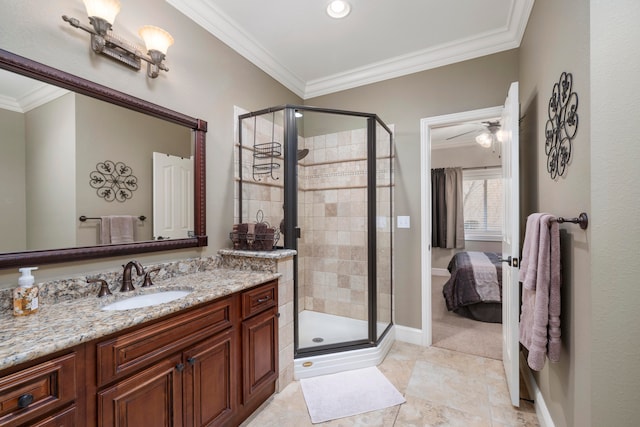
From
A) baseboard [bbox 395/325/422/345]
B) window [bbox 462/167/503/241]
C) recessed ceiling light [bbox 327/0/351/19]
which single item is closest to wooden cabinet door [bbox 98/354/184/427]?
baseboard [bbox 395/325/422/345]

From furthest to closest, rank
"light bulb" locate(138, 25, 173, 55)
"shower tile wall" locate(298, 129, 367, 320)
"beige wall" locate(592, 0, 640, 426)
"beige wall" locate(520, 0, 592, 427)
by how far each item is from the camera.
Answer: "shower tile wall" locate(298, 129, 367, 320) → "light bulb" locate(138, 25, 173, 55) → "beige wall" locate(520, 0, 592, 427) → "beige wall" locate(592, 0, 640, 426)

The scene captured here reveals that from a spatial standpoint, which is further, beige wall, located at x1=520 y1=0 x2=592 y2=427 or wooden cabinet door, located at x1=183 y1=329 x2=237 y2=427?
wooden cabinet door, located at x1=183 y1=329 x2=237 y2=427

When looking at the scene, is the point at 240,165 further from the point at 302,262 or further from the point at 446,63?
the point at 446,63

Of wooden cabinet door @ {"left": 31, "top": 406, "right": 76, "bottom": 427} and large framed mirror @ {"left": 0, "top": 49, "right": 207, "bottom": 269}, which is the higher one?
large framed mirror @ {"left": 0, "top": 49, "right": 207, "bottom": 269}

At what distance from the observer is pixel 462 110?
8.27 ft

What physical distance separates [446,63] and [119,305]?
3.11 meters

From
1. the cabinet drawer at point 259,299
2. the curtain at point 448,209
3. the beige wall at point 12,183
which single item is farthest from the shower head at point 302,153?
the curtain at point 448,209

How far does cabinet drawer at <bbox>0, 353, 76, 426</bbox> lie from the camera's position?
2.61ft

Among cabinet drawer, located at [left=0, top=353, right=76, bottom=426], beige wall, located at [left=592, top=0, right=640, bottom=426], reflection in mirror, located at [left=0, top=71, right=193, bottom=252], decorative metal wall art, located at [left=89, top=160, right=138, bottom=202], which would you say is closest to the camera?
cabinet drawer, located at [left=0, top=353, right=76, bottom=426]

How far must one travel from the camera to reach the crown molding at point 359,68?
79.2 inches

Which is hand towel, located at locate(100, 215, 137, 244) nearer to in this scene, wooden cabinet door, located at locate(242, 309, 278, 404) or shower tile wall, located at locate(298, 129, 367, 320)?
wooden cabinet door, located at locate(242, 309, 278, 404)

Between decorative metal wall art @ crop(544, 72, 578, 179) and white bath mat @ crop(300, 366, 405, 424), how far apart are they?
5.68 ft

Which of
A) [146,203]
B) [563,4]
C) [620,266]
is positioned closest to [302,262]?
[146,203]

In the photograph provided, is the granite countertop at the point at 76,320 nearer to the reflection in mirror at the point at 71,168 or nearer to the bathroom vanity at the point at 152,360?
the bathroom vanity at the point at 152,360
